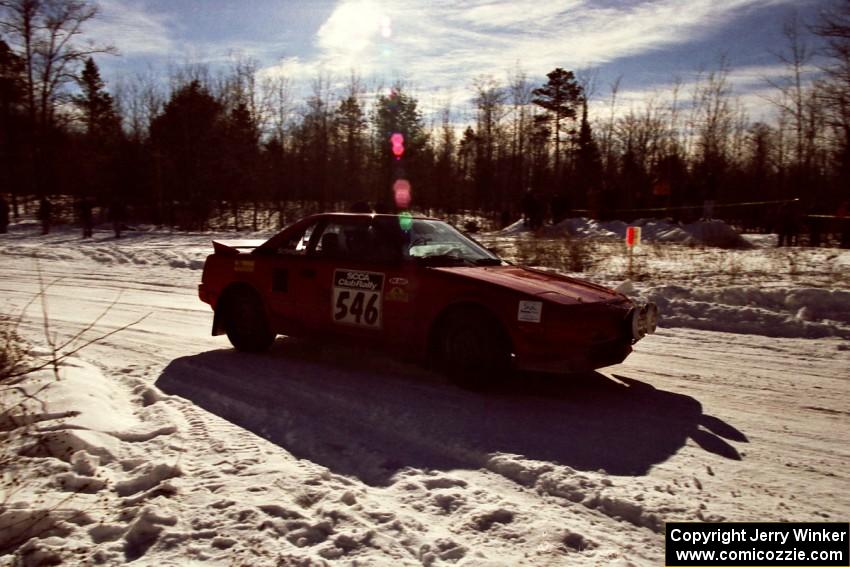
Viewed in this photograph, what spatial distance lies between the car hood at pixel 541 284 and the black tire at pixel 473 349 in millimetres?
339

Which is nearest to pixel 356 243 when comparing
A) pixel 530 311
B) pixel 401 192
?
pixel 530 311

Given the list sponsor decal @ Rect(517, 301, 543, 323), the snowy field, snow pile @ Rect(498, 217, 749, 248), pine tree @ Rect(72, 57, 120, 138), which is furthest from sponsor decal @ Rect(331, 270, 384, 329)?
pine tree @ Rect(72, 57, 120, 138)

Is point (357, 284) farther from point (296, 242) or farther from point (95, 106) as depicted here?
point (95, 106)

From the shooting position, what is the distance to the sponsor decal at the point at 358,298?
5.60 metres

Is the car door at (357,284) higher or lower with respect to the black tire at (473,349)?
higher

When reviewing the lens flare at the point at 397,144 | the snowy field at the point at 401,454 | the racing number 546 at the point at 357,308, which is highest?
the lens flare at the point at 397,144

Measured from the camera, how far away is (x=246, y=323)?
6.59 m

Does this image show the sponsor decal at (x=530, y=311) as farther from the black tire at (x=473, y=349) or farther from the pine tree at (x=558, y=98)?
the pine tree at (x=558, y=98)

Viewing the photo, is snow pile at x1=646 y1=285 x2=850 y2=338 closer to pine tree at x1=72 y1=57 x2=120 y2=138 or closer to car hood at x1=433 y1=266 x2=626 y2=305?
car hood at x1=433 y1=266 x2=626 y2=305

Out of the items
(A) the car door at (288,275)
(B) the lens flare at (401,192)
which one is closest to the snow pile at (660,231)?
(B) the lens flare at (401,192)

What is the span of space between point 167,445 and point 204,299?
10.8 feet

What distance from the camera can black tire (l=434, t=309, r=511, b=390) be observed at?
16.4ft

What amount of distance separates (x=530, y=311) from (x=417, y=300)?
3.48 feet

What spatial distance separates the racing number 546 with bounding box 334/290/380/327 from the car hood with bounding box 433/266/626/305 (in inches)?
29.3
